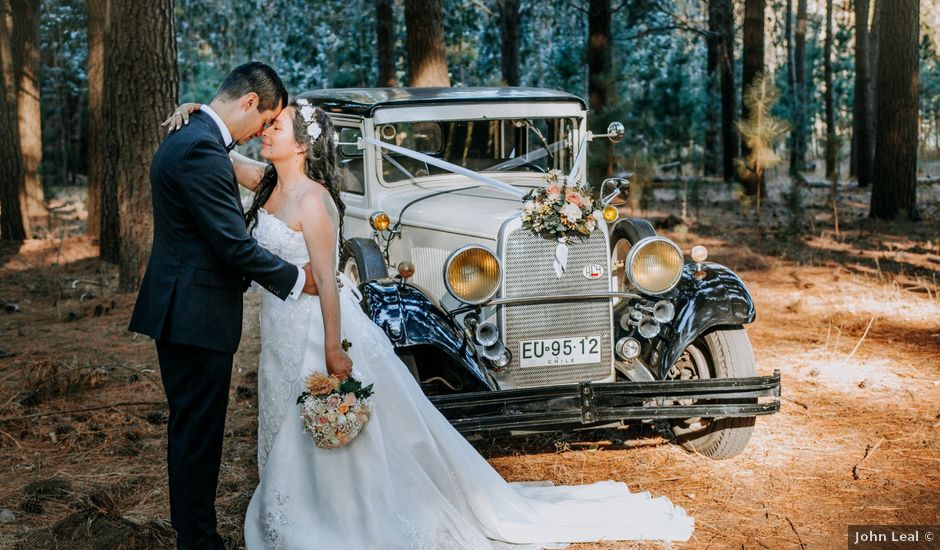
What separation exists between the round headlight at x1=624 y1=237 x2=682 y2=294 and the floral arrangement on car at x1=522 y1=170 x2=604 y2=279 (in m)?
A: 0.32

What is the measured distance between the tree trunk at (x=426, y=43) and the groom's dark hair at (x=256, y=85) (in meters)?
8.62

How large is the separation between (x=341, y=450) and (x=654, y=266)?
2.25m

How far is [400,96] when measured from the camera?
609 cm

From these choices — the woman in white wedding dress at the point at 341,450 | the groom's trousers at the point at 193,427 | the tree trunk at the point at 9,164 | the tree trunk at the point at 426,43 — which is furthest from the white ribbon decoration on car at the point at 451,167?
the tree trunk at the point at 9,164

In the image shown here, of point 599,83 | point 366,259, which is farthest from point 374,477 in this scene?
point 599,83

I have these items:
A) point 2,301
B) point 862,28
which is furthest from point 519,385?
point 862,28

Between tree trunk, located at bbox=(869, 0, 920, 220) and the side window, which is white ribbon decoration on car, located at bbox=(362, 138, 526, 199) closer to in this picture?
the side window

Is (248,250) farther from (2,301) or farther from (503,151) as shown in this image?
(2,301)

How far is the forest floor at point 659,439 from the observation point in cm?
418

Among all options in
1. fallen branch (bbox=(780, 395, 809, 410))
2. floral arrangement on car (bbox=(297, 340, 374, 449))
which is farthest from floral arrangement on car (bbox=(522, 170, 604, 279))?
fallen branch (bbox=(780, 395, 809, 410))

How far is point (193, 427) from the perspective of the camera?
3.38 m

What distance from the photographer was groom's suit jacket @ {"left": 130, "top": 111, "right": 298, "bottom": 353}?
3211mm

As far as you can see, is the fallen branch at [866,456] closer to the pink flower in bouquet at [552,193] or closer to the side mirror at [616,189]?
the side mirror at [616,189]

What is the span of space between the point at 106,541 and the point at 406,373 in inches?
56.8
